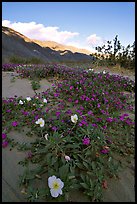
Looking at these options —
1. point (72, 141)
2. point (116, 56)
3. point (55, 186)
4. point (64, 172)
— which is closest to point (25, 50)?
point (116, 56)

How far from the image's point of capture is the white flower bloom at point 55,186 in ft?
5.17

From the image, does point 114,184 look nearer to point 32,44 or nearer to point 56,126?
point 56,126

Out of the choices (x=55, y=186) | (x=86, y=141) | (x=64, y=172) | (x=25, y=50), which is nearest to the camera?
(x=55, y=186)

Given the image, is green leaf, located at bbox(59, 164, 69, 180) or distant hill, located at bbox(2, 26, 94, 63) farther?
distant hill, located at bbox(2, 26, 94, 63)

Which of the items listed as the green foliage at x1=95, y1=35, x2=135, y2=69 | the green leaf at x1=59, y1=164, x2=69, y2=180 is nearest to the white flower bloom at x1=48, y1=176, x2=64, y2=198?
the green leaf at x1=59, y1=164, x2=69, y2=180

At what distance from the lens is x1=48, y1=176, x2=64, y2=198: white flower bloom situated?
5.17 feet

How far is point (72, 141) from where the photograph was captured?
224 centimetres

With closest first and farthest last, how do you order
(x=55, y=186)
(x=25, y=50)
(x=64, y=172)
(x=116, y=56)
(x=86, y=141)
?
(x=55, y=186) < (x=64, y=172) < (x=86, y=141) < (x=116, y=56) < (x=25, y=50)

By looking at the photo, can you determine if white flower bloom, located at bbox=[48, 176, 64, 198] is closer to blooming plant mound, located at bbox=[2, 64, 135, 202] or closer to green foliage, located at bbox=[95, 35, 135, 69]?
blooming plant mound, located at bbox=[2, 64, 135, 202]

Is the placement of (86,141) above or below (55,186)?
above

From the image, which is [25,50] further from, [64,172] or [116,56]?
[64,172]

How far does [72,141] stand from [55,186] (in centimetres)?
70

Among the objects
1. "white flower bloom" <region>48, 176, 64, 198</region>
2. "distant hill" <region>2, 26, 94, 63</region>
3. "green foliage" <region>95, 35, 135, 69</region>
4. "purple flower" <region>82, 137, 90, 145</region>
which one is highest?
"distant hill" <region>2, 26, 94, 63</region>

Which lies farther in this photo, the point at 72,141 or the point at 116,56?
the point at 116,56
